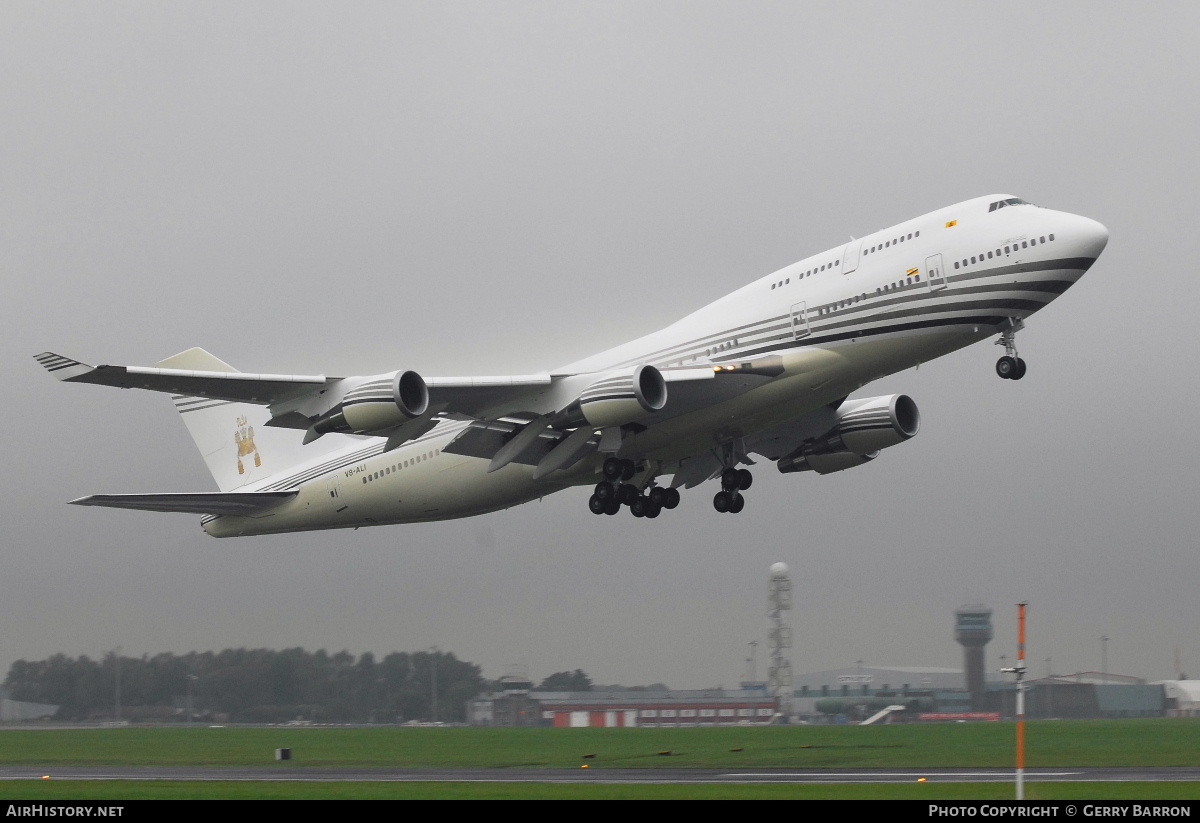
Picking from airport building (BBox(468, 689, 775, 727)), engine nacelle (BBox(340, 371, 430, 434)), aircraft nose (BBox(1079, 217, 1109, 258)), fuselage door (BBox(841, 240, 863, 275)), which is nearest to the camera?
aircraft nose (BBox(1079, 217, 1109, 258))

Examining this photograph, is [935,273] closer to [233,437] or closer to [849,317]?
[849,317]

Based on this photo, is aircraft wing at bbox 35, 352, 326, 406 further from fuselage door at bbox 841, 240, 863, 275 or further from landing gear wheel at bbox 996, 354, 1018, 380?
landing gear wheel at bbox 996, 354, 1018, 380

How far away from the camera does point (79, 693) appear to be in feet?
217

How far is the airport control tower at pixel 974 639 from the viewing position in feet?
340

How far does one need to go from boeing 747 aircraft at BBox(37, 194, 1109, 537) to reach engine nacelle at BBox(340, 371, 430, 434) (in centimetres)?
4

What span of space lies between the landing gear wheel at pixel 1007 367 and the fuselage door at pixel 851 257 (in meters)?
4.15

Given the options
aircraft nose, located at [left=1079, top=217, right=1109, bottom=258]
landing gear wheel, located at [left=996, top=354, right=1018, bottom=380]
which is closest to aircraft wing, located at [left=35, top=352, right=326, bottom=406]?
landing gear wheel, located at [left=996, top=354, right=1018, bottom=380]

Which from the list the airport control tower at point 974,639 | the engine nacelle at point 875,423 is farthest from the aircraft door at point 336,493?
the airport control tower at point 974,639

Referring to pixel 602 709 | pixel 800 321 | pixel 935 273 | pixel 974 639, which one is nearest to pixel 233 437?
pixel 800 321

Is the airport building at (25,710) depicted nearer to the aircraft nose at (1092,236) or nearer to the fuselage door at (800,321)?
the fuselage door at (800,321)

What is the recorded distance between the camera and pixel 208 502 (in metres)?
42.8

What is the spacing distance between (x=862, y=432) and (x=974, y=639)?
248 ft

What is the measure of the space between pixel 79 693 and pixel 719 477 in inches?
1630

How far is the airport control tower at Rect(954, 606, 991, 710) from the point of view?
104 meters
